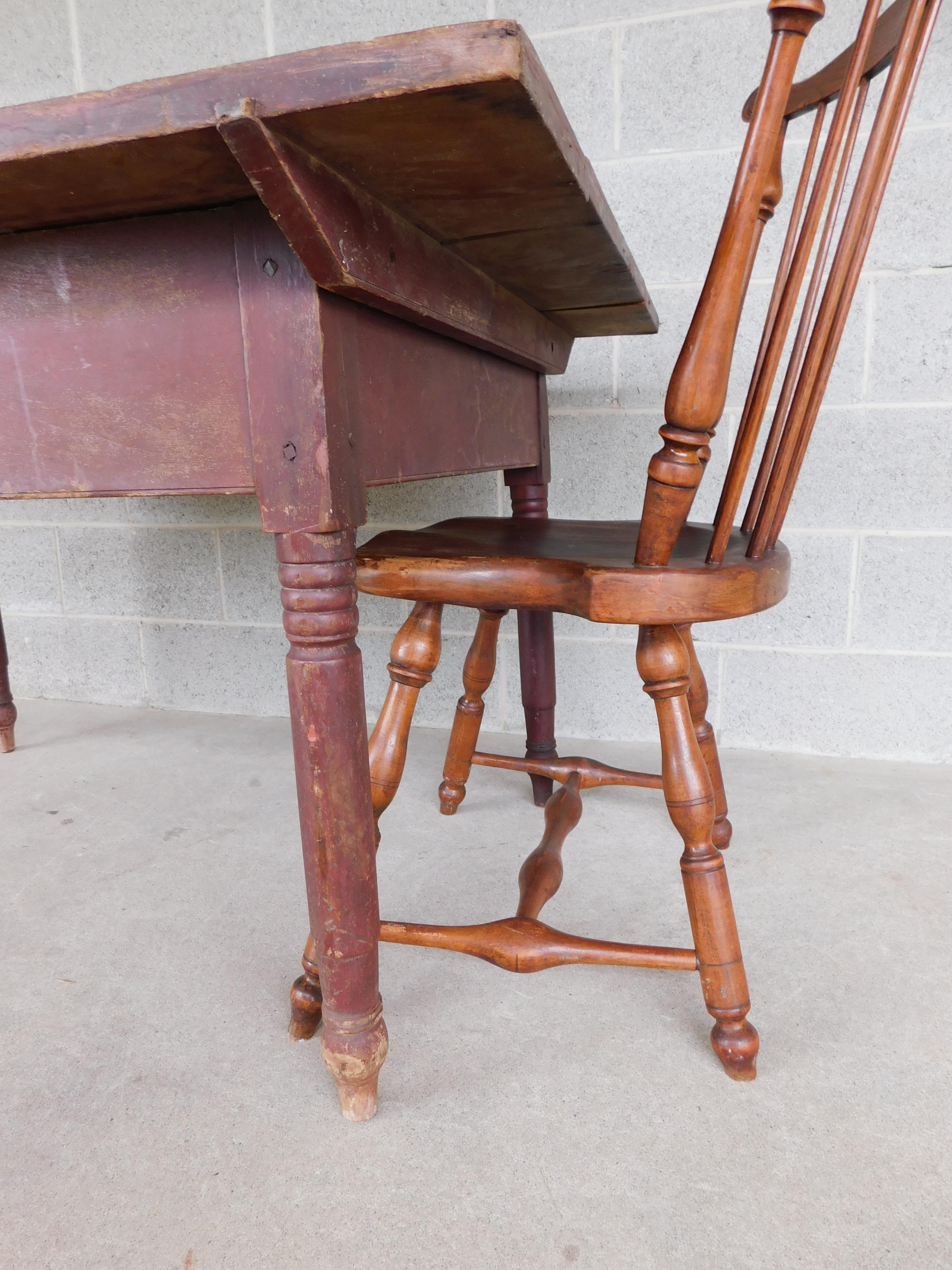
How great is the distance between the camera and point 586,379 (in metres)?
1.73

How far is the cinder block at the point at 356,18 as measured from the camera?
164cm

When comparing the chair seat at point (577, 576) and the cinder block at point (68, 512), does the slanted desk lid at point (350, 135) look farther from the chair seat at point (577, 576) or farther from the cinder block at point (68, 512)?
the cinder block at point (68, 512)

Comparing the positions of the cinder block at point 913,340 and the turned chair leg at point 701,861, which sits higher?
the cinder block at point 913,340

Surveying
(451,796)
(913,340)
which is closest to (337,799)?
(451,796)

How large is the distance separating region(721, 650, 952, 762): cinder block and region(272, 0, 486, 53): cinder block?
1.38 meters

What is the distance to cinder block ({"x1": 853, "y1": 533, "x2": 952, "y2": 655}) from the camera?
1.62 m

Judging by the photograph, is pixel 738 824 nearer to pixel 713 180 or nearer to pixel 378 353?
pixel 378 353

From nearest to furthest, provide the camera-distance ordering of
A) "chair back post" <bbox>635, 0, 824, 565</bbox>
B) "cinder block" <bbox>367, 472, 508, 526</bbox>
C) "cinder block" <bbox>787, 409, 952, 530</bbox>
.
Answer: "chair back post" <bbox>635, 0, 824, 565</bbox> < "cinder block" <bbox>787, 409, 952, 530</bbox> < "cinder block" <bbox>367, 472, 508, 526</bbox>

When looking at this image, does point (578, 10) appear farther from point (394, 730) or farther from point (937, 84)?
point (394, 730)

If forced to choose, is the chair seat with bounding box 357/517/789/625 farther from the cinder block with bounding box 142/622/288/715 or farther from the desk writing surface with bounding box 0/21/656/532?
the cinder block with bounding box 142/622/288/715

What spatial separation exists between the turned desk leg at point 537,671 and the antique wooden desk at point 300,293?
0.61 metres

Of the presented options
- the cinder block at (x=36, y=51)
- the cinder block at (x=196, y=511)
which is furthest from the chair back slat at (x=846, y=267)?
the cinder block at (x=36, y=51)

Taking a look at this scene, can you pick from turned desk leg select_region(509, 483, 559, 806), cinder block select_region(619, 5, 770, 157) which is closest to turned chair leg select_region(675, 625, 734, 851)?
turned desk leg select_region(509, 483, 559, 806)

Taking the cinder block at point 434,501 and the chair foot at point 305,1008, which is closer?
the chair foot at point 305,1008
